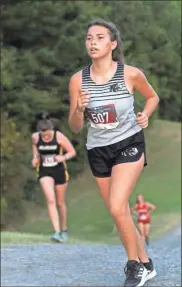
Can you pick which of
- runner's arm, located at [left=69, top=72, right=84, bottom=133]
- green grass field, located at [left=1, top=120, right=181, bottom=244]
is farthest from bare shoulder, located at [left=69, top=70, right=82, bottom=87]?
green grass field, located at [left=1, top=120, right=181, bottom=244]

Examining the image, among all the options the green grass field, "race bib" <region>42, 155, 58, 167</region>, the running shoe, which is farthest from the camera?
the green grass field

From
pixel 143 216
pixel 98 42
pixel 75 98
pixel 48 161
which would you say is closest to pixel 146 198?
pixel 143 216

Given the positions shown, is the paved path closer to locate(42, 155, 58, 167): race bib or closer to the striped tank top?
the striped tank top

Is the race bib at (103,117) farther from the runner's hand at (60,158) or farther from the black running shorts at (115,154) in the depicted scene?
the runner's hand at (60,158)

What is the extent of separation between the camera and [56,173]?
10461 mm

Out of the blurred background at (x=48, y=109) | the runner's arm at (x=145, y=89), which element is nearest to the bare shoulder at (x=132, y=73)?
the runner's arm at (x=145, y=89)

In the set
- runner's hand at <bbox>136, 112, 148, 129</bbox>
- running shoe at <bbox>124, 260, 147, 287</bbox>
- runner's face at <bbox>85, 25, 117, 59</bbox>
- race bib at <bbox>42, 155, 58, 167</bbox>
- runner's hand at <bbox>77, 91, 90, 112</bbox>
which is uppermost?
runner's face at <bbox>85, 25, 117, 59</bbox>

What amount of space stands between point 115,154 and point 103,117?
38 centimetres

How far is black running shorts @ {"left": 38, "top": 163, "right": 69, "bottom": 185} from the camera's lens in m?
10.4

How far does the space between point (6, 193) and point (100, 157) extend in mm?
17058

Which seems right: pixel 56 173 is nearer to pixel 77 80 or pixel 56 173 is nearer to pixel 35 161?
pixel 35 161

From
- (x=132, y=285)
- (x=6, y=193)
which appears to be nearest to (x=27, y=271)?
(x=132, y=285)

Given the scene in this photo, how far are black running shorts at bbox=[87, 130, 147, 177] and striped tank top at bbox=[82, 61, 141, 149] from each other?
0.10 meters

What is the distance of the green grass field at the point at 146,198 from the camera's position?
65.0 feet
